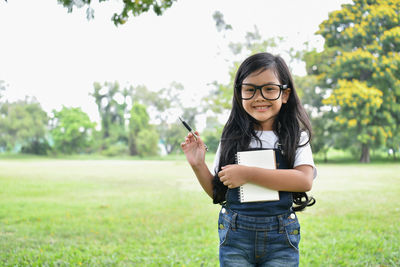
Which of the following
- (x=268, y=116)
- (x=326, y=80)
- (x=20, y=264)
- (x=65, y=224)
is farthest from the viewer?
(x=326, y=80)

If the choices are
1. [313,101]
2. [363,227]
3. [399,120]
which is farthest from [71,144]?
[363,227]

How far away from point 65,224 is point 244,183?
4.08m

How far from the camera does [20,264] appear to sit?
10.5 feet

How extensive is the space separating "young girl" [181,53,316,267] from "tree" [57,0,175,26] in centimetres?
269

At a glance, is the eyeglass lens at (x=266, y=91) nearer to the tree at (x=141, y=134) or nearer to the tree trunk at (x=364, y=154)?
the tree trunk at (x=364, y=154)

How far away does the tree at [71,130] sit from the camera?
94.5 ft

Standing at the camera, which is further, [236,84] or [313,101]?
[313,101]

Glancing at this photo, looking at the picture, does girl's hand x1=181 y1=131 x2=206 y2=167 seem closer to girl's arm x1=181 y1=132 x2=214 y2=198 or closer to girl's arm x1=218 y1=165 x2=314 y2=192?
girl's arm x1=181 y1=132 x2=214 y2=198

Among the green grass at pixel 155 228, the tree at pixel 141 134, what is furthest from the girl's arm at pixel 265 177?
the tree at pixel 141 134

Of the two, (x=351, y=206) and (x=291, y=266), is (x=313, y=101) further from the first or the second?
(x=291, y=266)

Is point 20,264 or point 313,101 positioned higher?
point 313,101

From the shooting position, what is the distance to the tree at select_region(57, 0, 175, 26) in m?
3.84

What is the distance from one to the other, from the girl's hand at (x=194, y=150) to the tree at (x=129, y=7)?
9.02 ft

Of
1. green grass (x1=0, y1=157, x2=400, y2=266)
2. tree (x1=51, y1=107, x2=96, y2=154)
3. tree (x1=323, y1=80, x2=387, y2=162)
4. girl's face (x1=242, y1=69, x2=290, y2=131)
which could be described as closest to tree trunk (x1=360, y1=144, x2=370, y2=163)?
tree (x1=323, y1=80, x2=387, y2=162)
